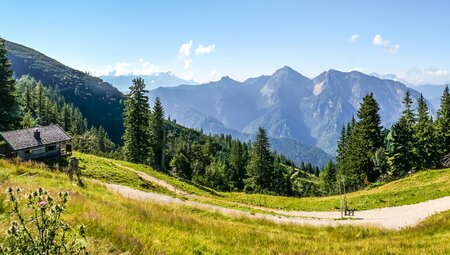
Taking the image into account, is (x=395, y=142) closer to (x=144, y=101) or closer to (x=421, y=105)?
(x=421, y=105)

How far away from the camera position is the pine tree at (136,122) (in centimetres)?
A: 6209

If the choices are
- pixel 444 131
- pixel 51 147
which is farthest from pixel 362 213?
pixel 51 147

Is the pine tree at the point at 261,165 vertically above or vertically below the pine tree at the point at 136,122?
below

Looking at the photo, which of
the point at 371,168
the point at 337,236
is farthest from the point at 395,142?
the point at 337,236

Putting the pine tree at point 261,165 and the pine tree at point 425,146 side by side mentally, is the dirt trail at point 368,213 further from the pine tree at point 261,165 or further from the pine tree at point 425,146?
the pine tree at point 261,165

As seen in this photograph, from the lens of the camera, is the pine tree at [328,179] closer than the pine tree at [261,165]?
No

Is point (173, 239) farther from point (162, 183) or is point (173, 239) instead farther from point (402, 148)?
point (402, 148)

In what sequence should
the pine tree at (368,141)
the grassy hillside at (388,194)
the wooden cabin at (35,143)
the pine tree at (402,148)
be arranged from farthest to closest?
the pine tree at (368,141)
the pine tree at (402,148)
the wooden cabin at (35,143)
the grassy hillside at (388,194)

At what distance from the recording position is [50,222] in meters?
3.96

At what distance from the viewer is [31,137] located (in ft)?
141

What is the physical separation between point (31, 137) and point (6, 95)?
13.7 metres

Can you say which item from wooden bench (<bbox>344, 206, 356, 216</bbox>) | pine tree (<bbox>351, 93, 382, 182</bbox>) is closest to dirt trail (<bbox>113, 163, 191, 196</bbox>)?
wooden bench (<bbox>344, 206, 356, 216</bbox>)

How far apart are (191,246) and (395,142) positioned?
207 feet

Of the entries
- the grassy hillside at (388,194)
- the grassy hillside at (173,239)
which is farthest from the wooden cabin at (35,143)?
the grassy hillside at (173,239)
